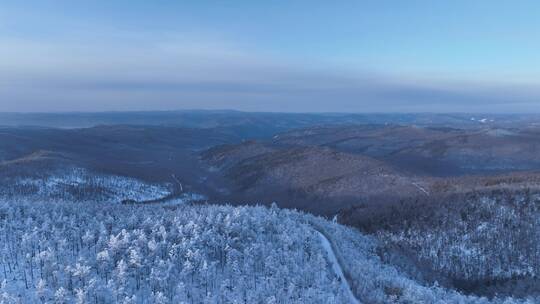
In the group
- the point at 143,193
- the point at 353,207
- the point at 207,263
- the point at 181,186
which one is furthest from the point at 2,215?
the point at 181,186

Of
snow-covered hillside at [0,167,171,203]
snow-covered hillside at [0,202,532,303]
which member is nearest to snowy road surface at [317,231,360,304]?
snow-covered hillside at [0,202,532,303]

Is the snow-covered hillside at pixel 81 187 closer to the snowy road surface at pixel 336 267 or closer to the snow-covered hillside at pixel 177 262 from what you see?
the snow-covered hillside at pixel 177 262

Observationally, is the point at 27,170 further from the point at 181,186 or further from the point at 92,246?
the point at 92,246

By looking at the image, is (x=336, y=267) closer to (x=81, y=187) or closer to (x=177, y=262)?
(x=177, y=262)

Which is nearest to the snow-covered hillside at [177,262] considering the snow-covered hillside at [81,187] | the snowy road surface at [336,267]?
the snowy road surface at [336,267]

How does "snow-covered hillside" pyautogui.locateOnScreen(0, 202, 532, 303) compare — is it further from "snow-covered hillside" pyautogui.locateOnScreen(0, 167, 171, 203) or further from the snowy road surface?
"snow-covered hillside" pyautogui.locateOnScreen(0, 167, 171, 203)

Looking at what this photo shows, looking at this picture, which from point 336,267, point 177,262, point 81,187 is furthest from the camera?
point 81,187

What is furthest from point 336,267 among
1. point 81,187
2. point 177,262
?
point 81,187
